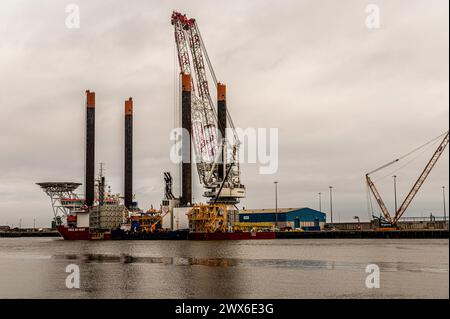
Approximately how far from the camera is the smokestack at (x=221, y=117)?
153m

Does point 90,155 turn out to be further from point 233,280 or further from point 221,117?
point 233,280

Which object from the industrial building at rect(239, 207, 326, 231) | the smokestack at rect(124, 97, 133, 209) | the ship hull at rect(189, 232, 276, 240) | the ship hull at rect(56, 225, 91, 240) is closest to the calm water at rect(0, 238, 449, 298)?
the ship hull at rect(189, 232, 276, 240)

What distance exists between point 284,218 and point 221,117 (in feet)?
144

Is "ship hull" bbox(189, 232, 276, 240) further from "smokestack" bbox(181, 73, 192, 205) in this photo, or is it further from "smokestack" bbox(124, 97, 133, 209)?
"smokestack" bbox(124, 97, 133, 209)

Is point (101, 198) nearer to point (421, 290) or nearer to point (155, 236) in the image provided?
point (155, 236)

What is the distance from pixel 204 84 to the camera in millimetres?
154375

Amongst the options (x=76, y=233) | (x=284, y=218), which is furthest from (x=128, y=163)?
(x=284, y=218)

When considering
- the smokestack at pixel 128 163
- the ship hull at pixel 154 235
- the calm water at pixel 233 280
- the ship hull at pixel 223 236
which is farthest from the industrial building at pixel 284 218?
the calm water at pixel 233 280

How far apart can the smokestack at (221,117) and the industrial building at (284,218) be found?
28285mm

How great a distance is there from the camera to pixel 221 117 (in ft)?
507

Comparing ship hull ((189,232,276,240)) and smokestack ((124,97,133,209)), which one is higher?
smokestack ((124,97,133,209))

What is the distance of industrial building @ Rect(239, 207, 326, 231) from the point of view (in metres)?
180

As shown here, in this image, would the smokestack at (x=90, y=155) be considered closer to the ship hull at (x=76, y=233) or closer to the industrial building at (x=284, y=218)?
the ship hull at (x=76, y=233)

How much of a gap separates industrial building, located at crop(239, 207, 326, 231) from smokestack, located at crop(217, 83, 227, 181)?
28.3 metres
